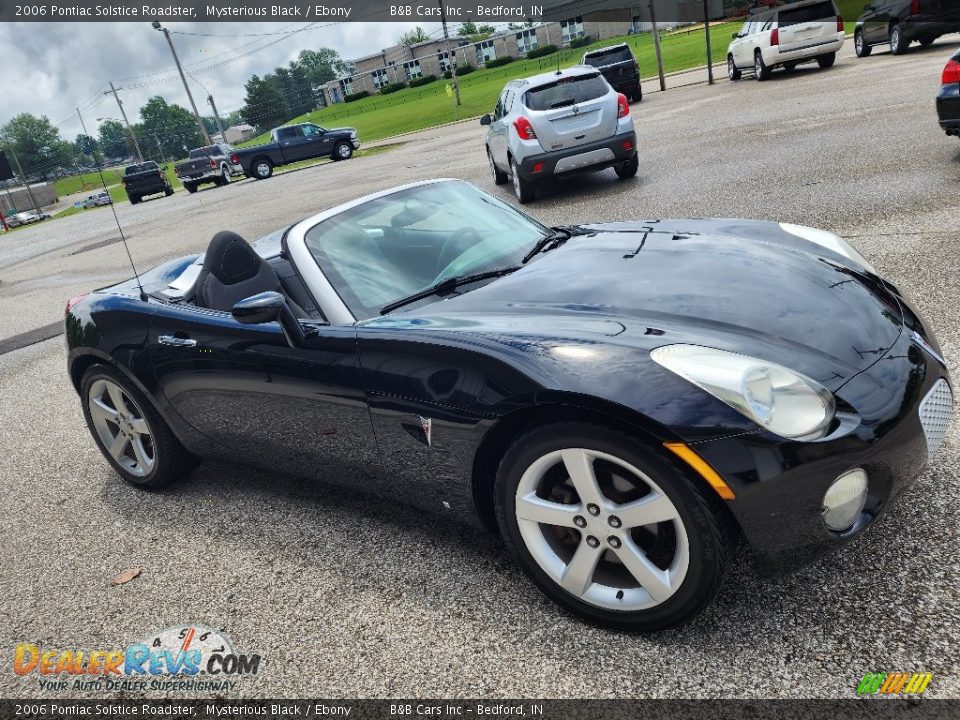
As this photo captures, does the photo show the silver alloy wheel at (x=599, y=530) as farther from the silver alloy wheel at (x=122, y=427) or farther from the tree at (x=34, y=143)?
the tree at (x=34, y=143)

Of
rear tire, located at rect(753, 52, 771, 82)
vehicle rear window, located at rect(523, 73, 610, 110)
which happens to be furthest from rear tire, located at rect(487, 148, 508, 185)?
rear tire, located at rect(753, 52, 771, 82)

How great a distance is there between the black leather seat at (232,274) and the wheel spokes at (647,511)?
6.09 ft

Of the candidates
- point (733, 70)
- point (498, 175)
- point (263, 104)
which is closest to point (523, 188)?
point (498, 175)

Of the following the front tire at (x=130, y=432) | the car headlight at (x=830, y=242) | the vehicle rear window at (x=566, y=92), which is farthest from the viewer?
the vehicle rear window at (x=566, y=92)

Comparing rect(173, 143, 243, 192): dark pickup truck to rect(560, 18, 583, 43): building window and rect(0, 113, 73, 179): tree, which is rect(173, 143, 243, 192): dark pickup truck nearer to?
rect(560, 18, 583, 43): building window

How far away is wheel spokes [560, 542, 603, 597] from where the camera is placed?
235 centimetres

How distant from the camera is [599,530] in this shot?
2301 mm

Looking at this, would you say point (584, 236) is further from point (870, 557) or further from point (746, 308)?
point (870, 557)

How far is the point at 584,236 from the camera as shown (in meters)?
3.55

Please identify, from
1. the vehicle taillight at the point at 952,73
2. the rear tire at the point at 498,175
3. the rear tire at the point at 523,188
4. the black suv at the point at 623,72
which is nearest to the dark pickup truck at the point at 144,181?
the black suv at the point at 623,72

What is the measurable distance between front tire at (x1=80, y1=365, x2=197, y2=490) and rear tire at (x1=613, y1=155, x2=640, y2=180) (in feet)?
26.8

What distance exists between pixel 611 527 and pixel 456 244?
62.5 inches

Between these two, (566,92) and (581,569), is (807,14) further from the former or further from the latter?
(581,569)

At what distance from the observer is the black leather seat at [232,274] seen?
3350 mm
